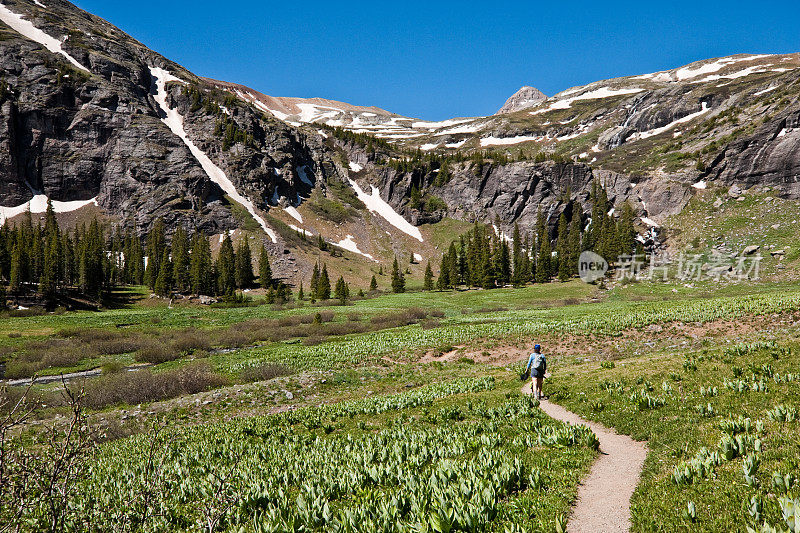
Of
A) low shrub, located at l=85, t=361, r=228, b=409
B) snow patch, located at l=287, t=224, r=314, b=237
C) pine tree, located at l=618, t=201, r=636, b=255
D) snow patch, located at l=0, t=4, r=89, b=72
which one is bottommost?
low shrub, located at l=85, t=361, r=228, b=409

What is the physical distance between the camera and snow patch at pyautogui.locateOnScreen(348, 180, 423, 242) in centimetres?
16462

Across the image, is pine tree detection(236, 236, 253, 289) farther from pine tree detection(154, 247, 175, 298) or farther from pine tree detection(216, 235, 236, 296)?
pine tree detection(154, 247, 175, 298)

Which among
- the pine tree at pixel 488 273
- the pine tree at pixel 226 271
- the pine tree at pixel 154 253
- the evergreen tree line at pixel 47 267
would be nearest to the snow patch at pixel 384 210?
the pine tree at pixel 488 273

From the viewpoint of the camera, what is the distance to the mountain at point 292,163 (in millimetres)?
115562

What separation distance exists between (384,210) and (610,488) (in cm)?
17249

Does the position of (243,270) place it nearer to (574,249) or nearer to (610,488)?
(574,249)

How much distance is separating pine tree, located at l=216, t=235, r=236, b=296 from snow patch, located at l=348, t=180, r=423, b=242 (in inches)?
3038

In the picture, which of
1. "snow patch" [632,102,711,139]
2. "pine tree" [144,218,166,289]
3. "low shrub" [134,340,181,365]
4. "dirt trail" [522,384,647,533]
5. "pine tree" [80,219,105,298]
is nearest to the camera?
"dirt trail" [522,384,647,533]

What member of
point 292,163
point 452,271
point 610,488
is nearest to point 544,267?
point 452,271

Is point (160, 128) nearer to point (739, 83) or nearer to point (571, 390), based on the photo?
point (571, 390)

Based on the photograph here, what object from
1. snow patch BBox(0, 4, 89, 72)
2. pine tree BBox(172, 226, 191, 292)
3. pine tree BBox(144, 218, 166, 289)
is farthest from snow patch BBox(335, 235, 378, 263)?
snow patch BBox(0, 4, 89, 72)

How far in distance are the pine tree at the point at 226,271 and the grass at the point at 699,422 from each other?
9447cm

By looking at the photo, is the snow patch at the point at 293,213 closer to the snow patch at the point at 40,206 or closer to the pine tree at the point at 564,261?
the snow patch at the point at 40,206

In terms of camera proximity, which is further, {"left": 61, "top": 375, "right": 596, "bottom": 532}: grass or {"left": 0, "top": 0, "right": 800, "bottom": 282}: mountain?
{"left": 0, "top": 0, "right": 800, "bottom": 282}: mountain
